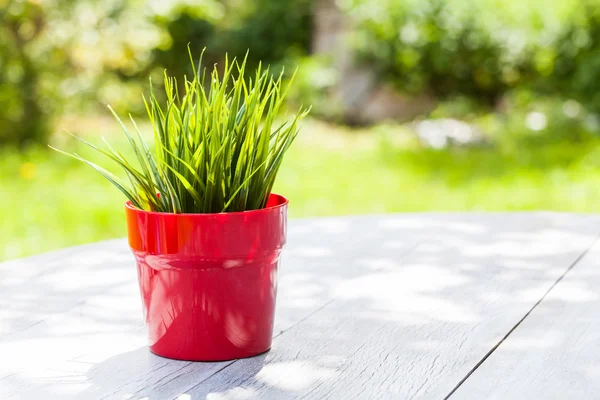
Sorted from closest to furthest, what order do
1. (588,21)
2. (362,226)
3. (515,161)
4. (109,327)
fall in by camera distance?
(109,327), (362,226), (515,161), (588,21)

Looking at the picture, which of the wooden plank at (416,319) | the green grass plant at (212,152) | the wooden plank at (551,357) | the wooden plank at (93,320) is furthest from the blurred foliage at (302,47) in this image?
the wooden plank at (551,357)

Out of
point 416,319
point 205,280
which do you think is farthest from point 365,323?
point 205,280

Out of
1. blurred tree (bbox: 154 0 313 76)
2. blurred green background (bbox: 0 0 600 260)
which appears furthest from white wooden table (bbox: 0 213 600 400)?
blurred tree (bbox: 154 0 313 76)

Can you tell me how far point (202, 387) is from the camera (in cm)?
100

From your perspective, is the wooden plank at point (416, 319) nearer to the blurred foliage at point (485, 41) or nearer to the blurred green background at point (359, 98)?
the blurred green background at point (359, 98)

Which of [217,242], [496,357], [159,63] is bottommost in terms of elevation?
[496,357]

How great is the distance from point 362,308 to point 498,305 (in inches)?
8.6

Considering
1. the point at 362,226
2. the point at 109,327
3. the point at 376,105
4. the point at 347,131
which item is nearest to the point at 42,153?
the point at 347,131

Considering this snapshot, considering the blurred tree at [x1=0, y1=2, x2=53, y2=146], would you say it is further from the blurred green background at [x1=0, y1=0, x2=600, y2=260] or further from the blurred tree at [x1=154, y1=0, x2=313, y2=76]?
the blurred tree at [x1=154, y1=0, x2=313, y2=76]

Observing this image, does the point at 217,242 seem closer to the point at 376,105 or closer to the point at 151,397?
the point at 151,397

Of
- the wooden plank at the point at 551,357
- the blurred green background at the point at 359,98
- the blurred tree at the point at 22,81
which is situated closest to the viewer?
the wooden plank at the point at 551,357

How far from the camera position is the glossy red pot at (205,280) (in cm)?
110

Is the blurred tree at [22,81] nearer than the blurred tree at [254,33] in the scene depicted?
Yes

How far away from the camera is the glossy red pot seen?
1.10 meters
